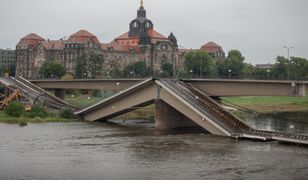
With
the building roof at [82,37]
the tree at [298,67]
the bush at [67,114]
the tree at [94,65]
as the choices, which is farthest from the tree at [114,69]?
the bush at [67,114]

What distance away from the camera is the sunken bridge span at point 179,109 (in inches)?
2601

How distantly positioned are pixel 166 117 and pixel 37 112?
916 inches

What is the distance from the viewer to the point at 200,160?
2030 inches

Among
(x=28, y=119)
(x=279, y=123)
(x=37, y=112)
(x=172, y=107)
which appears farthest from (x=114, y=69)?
(x=172, y=107)

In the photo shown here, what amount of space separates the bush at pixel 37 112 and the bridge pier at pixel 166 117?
21261 mm

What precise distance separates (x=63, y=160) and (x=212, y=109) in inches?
947

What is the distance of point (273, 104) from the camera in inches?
5059

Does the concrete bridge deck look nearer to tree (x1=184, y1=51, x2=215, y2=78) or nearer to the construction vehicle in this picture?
the construction vehicle

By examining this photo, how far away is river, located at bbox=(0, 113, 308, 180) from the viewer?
150 ft

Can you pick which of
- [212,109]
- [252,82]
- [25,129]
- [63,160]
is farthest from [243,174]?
[25,129]

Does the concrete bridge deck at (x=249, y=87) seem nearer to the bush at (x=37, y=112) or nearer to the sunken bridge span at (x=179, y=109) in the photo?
the sunken bridge span at (x=179, y=109)

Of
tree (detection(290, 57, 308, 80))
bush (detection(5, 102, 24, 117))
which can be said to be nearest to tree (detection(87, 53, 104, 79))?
tree (detection(290, 57, 308, 80))

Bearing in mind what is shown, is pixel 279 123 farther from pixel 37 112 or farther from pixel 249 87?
pixel 37 112

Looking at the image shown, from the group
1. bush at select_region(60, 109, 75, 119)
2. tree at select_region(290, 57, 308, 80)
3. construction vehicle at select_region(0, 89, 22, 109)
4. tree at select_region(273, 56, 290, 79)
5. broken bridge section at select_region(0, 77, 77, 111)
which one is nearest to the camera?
bush at select_region(60, 109, 75, 119)
